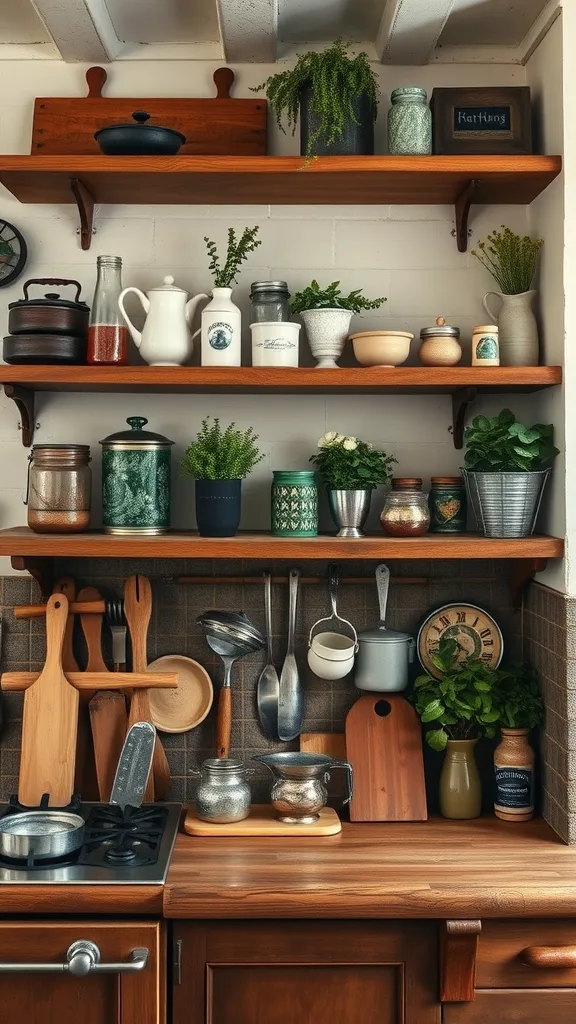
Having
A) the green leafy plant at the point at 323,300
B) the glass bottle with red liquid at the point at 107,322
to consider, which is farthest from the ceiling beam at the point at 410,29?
the glass bottle with red liquid at the point at 107,322

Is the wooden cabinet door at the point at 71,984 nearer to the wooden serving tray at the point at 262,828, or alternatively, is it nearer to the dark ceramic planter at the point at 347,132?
the wooden serving tray at the point at 262,828

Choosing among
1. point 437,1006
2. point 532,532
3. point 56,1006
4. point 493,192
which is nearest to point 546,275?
point 493,192

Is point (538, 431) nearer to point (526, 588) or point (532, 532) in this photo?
→ point (532, 532)

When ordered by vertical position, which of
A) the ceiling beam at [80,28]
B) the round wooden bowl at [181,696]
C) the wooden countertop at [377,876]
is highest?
the ceiling beam at [80,28]

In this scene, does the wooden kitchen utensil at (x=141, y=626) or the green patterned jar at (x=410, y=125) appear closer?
the green patterned jar at (x=410, y=125)

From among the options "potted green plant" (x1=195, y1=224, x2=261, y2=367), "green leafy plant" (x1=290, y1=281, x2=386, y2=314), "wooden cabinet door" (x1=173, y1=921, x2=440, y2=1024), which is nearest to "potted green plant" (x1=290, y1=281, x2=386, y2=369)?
"green leafy plant" (x1=290, y1=281, x2=386, y2=314)

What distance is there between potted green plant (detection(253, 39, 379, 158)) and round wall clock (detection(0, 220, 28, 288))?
0.67 metres

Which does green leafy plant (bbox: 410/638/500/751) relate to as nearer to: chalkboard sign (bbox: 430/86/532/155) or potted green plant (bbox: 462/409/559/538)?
potted green plant (bbox: 462/409/559/538)

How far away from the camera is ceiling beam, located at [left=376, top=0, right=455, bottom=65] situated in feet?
6.80

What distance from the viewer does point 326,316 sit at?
2.20 meters

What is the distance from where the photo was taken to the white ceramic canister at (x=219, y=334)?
7.17 ft

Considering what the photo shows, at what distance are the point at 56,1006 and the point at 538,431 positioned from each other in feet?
4.86

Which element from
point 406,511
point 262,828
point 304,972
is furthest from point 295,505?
point 304,972

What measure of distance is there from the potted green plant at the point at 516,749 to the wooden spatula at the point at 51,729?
3.16 ft
